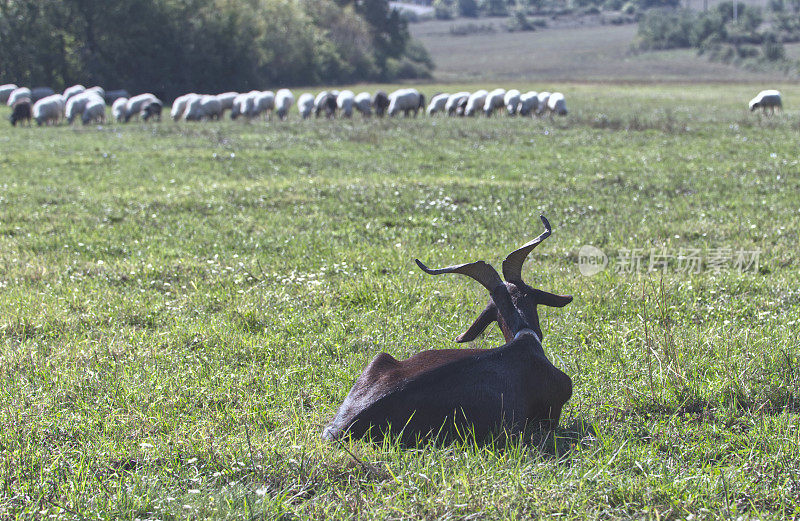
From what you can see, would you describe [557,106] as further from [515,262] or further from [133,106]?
[515,262]

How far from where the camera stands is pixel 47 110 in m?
28.2

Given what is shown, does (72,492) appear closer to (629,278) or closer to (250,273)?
(250,273)

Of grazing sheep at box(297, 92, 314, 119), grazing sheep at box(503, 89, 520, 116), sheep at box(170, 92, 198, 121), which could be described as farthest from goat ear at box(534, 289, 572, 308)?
grazing sheep at box(297, 92, 314, 119)

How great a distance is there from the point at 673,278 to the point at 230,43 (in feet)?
157

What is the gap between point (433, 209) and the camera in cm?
1003

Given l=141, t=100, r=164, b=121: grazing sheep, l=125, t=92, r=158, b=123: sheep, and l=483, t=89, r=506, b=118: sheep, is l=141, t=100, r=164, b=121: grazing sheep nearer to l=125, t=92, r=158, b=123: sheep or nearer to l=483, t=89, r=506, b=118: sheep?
l=125, t=92, r=158, b=123: sheep

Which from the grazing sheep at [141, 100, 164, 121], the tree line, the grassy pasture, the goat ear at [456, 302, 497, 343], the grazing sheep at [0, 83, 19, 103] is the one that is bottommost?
the grassy pasture

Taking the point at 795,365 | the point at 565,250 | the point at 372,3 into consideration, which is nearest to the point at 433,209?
the point at 565,250

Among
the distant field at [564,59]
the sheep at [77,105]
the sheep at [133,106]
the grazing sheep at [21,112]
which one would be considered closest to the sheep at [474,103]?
the sheep at [133,106]

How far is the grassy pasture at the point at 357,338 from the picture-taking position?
3291 millimetres

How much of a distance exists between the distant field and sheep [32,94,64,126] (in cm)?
4274

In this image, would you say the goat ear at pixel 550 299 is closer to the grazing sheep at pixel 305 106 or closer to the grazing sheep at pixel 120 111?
the grazing sheep at pixel 120 111

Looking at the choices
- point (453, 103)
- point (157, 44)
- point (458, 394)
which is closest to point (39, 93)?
point (157, 44)

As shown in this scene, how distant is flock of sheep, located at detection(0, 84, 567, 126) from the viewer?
1129 inches
